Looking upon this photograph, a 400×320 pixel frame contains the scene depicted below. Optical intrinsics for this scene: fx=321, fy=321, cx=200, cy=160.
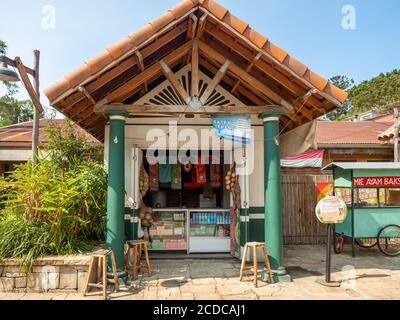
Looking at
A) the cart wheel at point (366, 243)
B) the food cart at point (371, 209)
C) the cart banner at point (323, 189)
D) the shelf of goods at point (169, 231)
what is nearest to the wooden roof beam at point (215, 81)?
the shelf of goods at point (169, 231)

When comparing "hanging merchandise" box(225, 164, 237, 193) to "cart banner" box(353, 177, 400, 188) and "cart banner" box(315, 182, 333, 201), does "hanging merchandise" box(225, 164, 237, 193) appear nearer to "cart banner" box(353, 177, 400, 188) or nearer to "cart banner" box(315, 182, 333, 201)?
"cart banner" box(353, 177, 400, 188)

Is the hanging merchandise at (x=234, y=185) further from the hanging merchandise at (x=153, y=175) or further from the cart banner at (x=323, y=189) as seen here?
the cart banner at (x=323, y=189)

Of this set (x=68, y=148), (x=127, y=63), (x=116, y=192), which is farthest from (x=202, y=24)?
(x=68, y=148)

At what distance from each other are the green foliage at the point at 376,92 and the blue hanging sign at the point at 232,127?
124 feet

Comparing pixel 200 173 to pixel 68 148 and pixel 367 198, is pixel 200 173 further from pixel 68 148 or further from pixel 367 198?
pixel 367 198

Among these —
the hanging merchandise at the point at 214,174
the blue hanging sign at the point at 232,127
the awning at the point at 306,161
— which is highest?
the blue hanging sign at the point at 232,127

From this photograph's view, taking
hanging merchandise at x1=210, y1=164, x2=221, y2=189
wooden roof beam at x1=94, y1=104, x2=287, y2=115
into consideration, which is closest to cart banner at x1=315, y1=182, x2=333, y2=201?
hanging merchandise at x1=210, y1=164, x2=221, y2=189

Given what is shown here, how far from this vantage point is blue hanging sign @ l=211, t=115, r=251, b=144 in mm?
5857

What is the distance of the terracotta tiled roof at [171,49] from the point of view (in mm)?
5008

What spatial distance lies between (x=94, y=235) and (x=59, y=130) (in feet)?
10.6

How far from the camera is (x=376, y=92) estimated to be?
39656mm

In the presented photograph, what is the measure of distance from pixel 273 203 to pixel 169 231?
3369 mm
